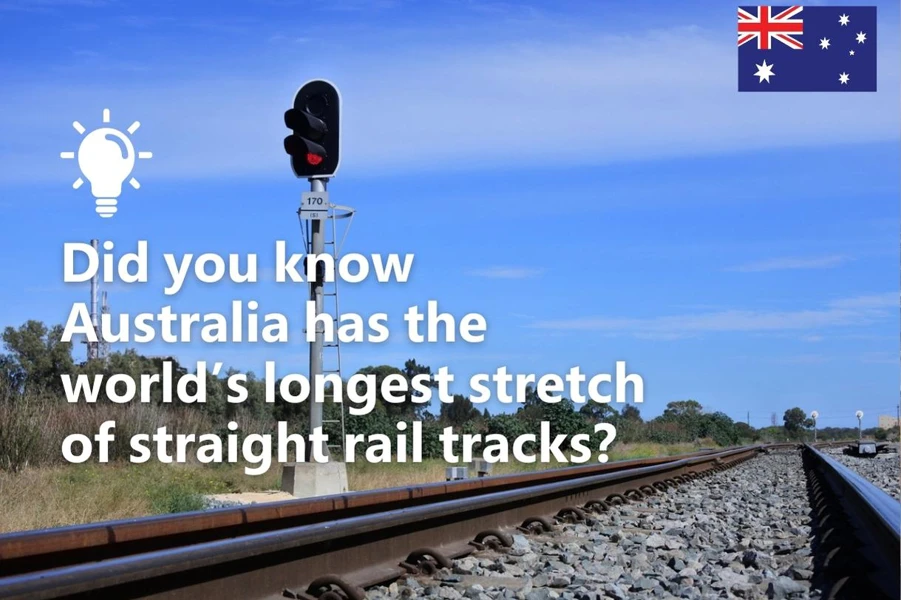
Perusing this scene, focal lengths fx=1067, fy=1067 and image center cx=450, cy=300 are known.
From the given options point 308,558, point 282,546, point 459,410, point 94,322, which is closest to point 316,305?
point 308,558

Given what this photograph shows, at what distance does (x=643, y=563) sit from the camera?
20.5 feet

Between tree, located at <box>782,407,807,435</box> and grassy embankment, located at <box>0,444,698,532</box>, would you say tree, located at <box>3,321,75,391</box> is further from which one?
tree, located at <box>782,407,807,435</box>

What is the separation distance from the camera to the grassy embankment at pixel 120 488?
10.4 meters

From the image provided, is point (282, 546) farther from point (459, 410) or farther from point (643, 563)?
point (459, 410)

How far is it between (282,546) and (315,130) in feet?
35.3

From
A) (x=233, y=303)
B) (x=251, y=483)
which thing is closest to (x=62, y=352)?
(x=251, y=483)

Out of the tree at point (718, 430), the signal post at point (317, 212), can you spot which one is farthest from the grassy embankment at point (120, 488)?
the tree at point (718, 430)

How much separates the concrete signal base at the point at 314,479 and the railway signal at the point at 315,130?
4422 millimetres

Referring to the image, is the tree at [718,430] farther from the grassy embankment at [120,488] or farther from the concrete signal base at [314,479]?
the concrete signal base at [314,479]

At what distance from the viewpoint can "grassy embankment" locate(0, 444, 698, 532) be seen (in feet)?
34.1

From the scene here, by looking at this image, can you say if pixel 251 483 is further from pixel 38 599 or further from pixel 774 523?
Answer: pixel 38 599

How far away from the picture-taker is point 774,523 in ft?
30.9

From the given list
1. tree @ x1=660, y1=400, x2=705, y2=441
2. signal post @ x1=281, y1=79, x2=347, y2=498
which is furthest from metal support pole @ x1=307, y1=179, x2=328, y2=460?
tree @ x1=660, y1=400, x2=705, y2=441

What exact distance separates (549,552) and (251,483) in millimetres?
13128
